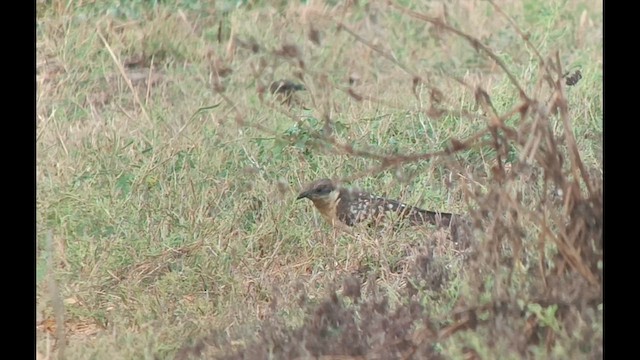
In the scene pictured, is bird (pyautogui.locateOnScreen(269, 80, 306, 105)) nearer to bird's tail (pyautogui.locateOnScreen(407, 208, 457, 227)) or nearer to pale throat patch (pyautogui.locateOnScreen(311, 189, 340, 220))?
pale throat patch (pyautogui.locateOnScreen(311, 189, 340, 220))

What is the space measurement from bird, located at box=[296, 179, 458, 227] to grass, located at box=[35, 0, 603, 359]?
0.29ft

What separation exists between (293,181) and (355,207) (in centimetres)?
53

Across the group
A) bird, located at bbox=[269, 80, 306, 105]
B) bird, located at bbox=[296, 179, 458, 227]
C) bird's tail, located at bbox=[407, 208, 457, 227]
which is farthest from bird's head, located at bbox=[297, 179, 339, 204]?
bird, located at bbox=[269, 80, 306, 105]

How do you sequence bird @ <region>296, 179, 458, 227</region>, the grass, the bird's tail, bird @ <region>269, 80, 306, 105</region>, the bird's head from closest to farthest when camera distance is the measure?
the grass < the bird's tail < bird @ <region>296, 179, 458, 227</region> < the bird's head < bird @ <region>269, 80, 306, 105</region>

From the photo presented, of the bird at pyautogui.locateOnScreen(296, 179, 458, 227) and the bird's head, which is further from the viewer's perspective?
the bird's head

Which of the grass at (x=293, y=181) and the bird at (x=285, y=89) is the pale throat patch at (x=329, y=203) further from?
the bird at (x=285, y=89)

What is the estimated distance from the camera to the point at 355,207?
233 inches

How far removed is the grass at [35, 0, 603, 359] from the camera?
434 cm

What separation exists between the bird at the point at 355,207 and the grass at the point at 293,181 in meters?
0.09

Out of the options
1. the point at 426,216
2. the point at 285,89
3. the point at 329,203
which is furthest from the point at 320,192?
the point at 285,89

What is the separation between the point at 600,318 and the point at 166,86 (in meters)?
3.80

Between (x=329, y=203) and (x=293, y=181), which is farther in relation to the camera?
(x=293, y=181)

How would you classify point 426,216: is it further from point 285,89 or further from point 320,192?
point 285,89

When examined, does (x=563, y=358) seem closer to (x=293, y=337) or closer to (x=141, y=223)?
(x=293, y=337)
